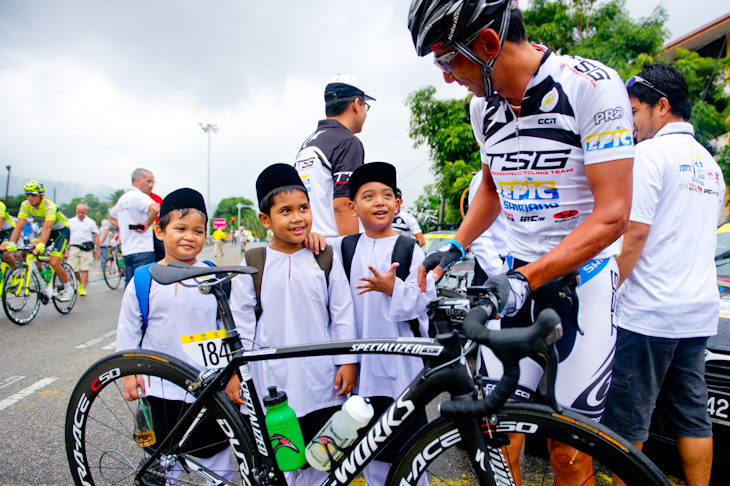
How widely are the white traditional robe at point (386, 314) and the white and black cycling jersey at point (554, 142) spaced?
48 centimetres

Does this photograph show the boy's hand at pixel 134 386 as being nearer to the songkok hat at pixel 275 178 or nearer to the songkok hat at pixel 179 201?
the songkok hat at pixel 179 201

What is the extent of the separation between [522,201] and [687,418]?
1.34m

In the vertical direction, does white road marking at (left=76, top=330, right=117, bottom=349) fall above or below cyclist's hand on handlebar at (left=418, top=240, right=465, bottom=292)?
below

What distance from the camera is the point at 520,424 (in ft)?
4.04

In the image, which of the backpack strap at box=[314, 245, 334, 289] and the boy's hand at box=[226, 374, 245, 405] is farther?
the backpack strap at box=[314, 245, 334, 289]

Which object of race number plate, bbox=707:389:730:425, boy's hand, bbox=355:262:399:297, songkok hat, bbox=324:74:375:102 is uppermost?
songkok hat, bbox=324:74:375:102

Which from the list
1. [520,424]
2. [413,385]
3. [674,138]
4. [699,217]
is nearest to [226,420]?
[413,385]

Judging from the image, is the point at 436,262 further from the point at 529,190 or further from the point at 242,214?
the point at 242,214

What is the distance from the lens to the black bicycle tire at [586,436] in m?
1.11

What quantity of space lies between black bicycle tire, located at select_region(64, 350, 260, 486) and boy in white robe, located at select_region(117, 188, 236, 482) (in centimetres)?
10

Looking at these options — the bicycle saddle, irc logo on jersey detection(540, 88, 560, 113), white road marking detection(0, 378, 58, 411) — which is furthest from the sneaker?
irc logo on jersey detection(540, 88, 560, 113)

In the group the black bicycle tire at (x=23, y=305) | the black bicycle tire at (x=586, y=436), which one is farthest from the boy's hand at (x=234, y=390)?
the black bicycle tire at (x=23, y=305)

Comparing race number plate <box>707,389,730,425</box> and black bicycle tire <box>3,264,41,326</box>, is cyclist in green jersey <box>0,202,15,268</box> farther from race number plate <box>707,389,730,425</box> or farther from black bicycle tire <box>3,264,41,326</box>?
race number plate <box>707,389,730,425</box>

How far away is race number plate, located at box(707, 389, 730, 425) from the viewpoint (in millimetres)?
2041
